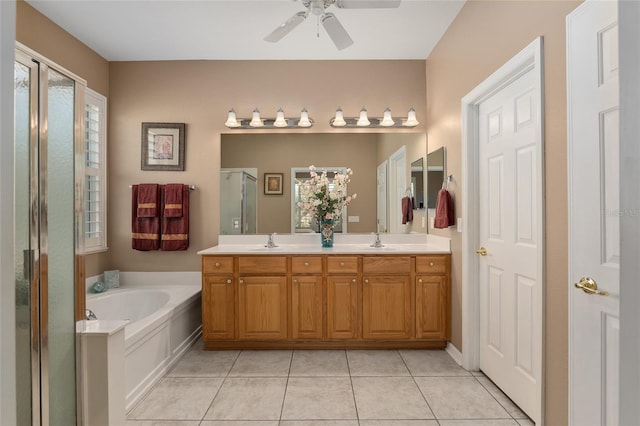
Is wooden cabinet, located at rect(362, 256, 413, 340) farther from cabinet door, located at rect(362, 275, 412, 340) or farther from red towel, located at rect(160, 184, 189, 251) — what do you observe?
red towel, located at rect(160, 184, 189, 251)

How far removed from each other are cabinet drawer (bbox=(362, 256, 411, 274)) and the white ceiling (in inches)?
77.2

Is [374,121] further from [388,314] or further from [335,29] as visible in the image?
[388,314]

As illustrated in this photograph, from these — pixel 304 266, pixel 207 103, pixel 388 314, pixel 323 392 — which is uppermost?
pixel 207 103

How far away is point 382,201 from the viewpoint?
12.0 feet

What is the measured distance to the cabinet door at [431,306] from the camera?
3078 millimetres

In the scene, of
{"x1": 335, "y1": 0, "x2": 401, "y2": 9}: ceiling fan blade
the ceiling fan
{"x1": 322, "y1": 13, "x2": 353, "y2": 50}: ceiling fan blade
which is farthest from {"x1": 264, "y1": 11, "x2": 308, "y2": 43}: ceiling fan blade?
{"x1": 335, "y1": 0, "x2": 401, "y2": 9}: ceiling fan blade

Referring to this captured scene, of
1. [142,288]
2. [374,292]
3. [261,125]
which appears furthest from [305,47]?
[142,288]

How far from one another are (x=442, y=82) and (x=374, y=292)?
197 centimetres

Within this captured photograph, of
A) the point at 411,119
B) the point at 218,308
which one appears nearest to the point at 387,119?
the point at 411,119

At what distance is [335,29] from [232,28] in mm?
1217

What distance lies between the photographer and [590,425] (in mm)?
1494

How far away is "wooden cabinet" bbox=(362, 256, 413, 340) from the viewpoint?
3.08 m

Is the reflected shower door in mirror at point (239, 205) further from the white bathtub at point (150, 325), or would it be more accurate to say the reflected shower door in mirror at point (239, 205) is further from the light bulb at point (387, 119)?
the light bulb at point (387, 119)

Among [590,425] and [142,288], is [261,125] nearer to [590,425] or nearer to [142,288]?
[142,288]
